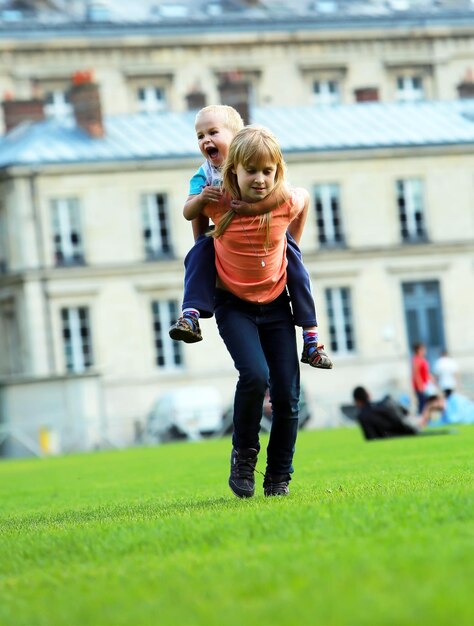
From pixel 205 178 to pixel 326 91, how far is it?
229 ft

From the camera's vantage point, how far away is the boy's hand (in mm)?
10478

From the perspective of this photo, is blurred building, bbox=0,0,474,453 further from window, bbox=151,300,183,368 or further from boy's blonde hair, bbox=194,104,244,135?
boy's blonde hair, bbox=194,104,244,135

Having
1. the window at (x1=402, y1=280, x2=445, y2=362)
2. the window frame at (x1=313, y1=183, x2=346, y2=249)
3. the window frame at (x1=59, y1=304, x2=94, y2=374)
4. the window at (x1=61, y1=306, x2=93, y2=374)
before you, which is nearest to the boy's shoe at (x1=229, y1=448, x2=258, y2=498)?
the window frame at (x1=59, y1=304, x2=94, y2=374)

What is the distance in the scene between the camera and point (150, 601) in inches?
241

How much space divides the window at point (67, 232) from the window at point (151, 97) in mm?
22604

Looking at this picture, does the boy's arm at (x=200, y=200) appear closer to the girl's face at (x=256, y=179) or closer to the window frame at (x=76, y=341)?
the girl's face at (x=256, y=179)

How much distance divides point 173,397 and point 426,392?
11843 mm

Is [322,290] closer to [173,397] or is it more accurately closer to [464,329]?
[464,329]

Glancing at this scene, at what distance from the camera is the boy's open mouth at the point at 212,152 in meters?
10.7

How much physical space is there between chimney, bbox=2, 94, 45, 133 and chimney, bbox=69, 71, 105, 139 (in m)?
1.99

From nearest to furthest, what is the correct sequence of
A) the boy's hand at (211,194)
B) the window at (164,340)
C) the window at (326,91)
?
1. the boy's hand at (211,194)
2. the window at (164,340)
3. the window at (326,91)

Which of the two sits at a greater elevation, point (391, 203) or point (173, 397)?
point (391, 203)

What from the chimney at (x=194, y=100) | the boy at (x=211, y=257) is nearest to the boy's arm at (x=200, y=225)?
A: the boy at (x=211, y=257)

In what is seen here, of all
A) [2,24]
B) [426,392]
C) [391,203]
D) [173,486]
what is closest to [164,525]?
[173,486]
